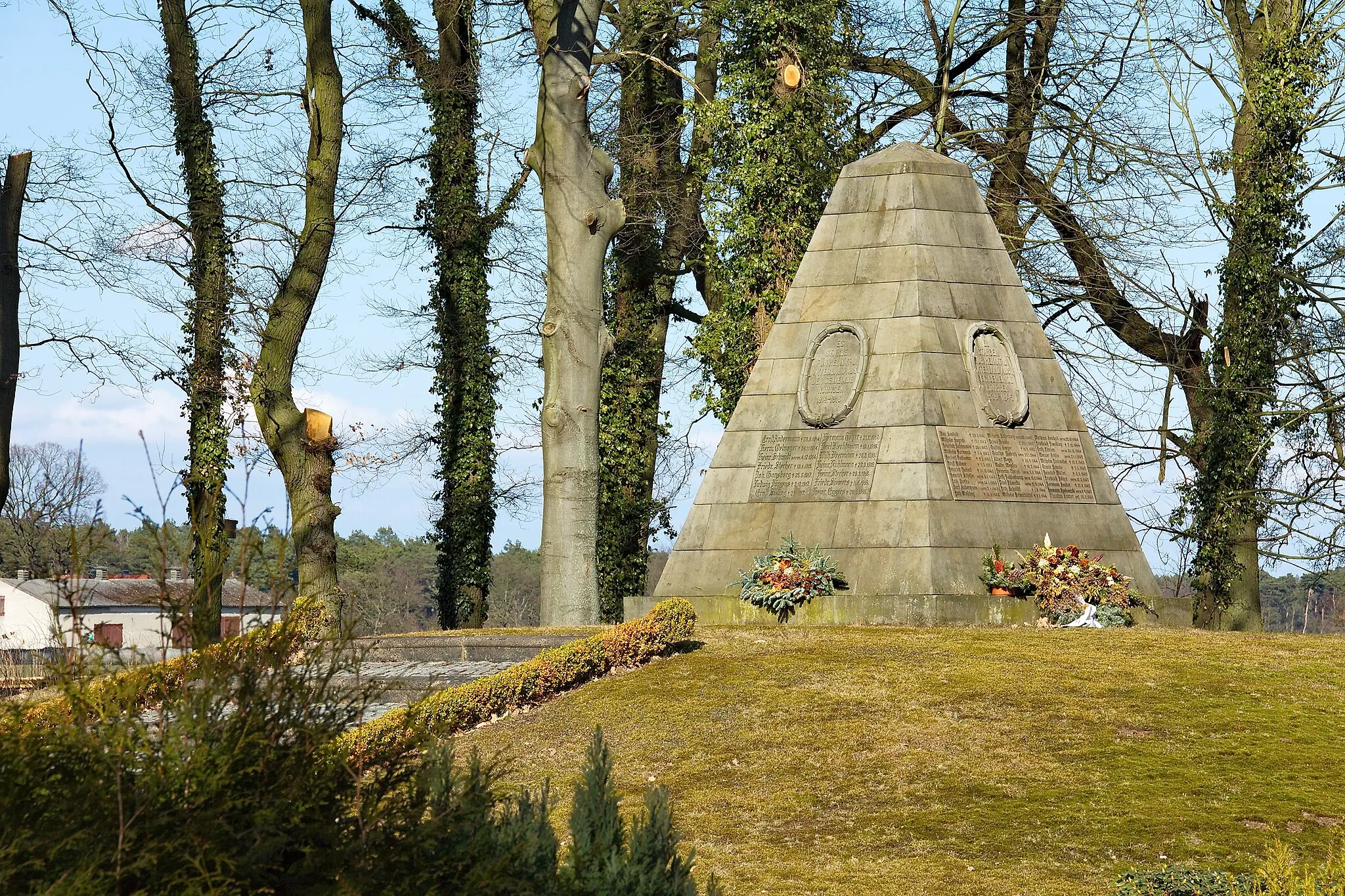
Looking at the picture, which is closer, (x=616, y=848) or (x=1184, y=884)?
(x=616, y=848)

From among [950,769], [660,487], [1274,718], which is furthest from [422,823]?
[660,487]

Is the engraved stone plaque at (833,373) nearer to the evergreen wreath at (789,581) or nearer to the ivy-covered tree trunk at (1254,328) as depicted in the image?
the evergreen wreath at (789,581)

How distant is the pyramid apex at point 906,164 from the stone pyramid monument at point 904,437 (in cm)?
Result: 3

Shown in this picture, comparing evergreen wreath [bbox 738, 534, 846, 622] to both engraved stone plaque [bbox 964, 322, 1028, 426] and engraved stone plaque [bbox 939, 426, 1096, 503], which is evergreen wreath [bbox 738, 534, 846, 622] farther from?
engraved stone plaque [bbox 964, 322, 1028, 426]

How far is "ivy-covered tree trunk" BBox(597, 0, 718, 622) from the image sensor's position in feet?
82.6

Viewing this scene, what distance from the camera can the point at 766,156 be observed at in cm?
2048

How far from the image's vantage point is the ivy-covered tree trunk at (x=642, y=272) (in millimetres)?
25188

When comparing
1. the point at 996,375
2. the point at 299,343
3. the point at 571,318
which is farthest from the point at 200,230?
the point at 996,375

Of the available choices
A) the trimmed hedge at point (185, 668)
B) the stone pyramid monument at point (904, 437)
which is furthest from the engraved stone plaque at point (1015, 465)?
the trimmed hedge at point (185, 668)

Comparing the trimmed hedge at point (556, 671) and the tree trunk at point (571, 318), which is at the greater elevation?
the tree trunk at point (571, 318)

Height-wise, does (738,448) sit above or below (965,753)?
above

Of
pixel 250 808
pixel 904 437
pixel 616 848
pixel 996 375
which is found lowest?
pixel 616 848

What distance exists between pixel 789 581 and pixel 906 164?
5.78 m

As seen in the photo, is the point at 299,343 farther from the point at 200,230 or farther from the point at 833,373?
the point at 833,373
